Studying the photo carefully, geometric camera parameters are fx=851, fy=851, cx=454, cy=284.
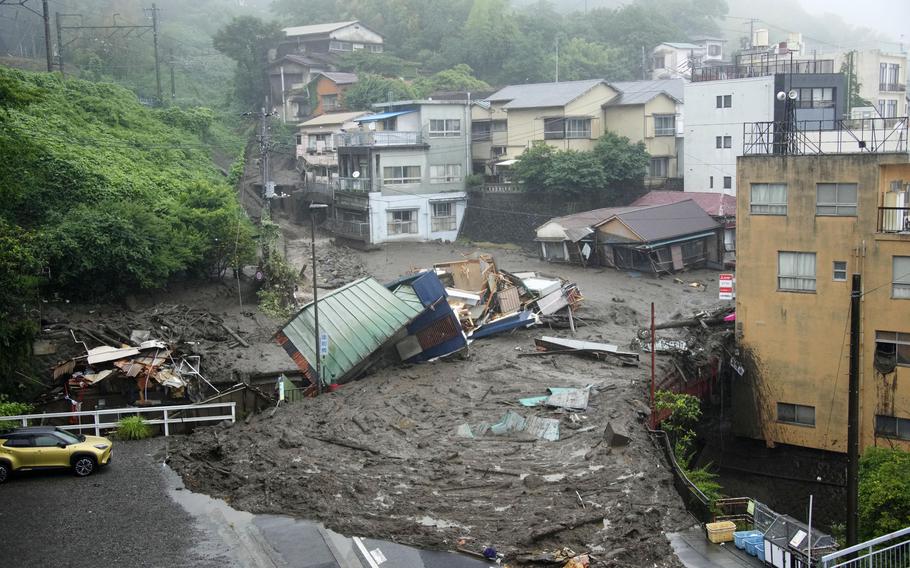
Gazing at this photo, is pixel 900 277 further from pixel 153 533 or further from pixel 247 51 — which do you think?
pixel 247 51

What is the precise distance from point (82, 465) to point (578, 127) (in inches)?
1387

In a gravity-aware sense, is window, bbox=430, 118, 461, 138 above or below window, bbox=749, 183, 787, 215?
above

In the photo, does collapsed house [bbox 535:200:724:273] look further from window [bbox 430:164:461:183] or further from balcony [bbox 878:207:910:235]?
balcony [bbox 878:207:910:235]

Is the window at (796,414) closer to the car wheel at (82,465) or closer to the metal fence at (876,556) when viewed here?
the metal fence at (876,556)

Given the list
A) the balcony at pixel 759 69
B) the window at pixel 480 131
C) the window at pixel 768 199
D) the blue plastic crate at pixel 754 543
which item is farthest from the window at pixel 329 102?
the blue plastic crate at pixel 754 543

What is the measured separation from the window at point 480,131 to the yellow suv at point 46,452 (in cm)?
3691

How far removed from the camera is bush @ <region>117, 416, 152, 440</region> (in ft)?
69.7

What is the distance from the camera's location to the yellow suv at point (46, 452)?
17.8 m

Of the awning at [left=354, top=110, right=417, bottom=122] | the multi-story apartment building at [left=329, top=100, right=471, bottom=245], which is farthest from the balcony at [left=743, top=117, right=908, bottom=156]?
the awning at [left=354, top=110, right=417, bottom=122]

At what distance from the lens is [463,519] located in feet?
50.8

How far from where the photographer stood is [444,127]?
50125 mm

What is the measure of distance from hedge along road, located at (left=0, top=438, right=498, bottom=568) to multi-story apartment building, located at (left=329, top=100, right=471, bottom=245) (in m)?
29.8

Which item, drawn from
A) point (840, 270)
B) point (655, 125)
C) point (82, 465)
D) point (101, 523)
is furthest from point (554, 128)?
point (101, 523)

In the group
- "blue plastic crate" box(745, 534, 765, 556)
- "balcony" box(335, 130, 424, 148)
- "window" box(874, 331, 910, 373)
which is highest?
"balcony" box(335, 130, 424, 148)
